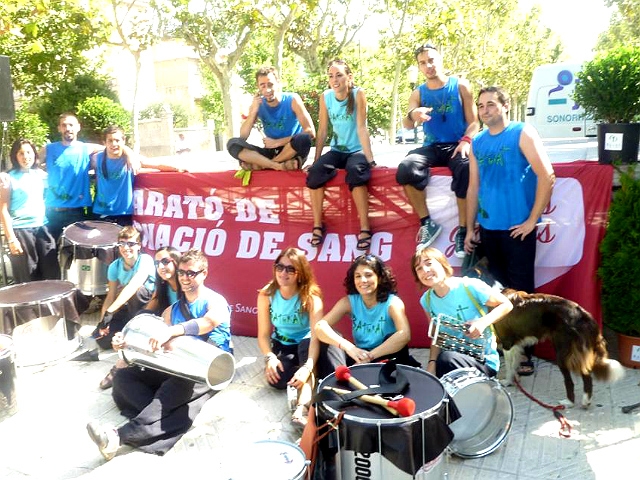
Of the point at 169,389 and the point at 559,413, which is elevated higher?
the point at 169,389

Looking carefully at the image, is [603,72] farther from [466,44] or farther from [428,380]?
[466,44]

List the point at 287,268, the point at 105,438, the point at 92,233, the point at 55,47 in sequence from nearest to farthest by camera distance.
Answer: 1. the point at 105,438
2. the point at 287,268
3. the point at 92,233
4. the point at 55,47

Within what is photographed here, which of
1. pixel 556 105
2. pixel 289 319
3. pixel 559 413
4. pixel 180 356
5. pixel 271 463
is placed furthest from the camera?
pixel 556 105

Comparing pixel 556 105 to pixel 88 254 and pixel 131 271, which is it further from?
pixel 88 254

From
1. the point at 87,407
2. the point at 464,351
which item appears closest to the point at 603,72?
the point at 464,351

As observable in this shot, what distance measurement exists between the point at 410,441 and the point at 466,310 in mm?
1380

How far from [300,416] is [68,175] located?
4.15m

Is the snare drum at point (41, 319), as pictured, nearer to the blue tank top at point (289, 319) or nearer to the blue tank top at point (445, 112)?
the blue tank top at point (289, 319)

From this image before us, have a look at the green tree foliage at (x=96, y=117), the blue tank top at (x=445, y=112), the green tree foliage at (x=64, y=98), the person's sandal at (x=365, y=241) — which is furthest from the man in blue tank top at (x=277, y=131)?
the green tree foliage at (x=64, y=98)

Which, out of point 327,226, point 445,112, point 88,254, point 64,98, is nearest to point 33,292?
point 88,254

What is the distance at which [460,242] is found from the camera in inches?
188

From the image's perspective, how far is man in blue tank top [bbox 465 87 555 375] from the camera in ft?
13.6

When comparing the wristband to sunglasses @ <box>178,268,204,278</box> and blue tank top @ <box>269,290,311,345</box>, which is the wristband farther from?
blue tank top @ <box>269,290,311,345</box>

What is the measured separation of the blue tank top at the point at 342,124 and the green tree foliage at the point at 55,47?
50.2ft
